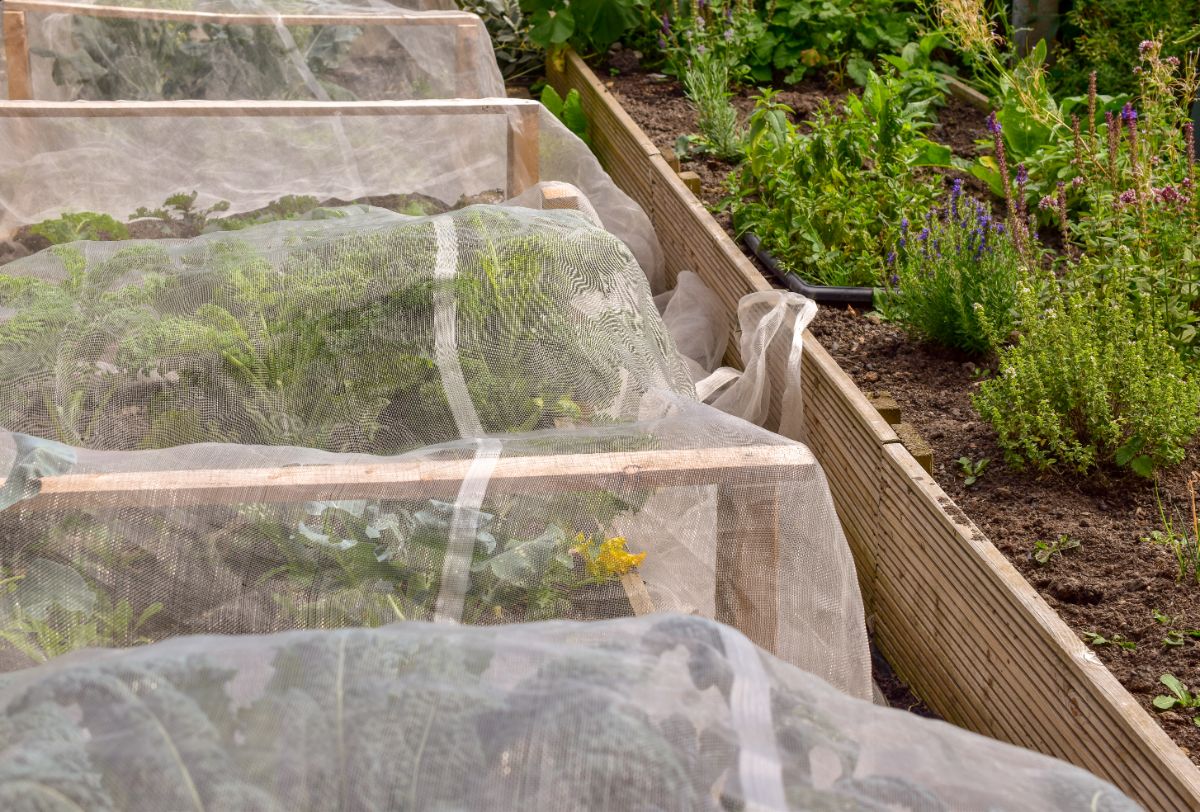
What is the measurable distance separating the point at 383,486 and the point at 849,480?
1.26m

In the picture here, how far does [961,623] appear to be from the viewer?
2.21 metres

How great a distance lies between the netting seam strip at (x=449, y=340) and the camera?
2.22 metres

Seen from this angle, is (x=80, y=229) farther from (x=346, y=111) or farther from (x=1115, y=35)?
(x=1115, y=35)

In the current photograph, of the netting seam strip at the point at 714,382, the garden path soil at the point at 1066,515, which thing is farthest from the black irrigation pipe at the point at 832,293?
the netting seam strip at the point at 714,382

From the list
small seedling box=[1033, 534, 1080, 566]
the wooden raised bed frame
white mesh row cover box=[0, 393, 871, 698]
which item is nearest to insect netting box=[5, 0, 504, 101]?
the wooden raised bed frame

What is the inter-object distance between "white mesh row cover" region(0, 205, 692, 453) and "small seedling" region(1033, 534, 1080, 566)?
2.52ft

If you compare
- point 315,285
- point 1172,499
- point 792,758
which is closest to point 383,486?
point 315,285

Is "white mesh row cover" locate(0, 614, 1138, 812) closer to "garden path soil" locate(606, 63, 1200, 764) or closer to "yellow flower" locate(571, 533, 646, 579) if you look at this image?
"yellow flower" locate(571, 533, 646, 579)

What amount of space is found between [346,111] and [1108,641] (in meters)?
2.41

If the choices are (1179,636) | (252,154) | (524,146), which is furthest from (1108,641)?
(252,154)

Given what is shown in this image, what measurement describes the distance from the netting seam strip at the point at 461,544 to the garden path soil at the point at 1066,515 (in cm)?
106

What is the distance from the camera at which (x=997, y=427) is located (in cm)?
263

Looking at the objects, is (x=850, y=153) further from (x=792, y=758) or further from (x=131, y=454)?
(x=792, y=758)

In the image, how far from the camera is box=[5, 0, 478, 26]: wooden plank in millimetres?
4242
